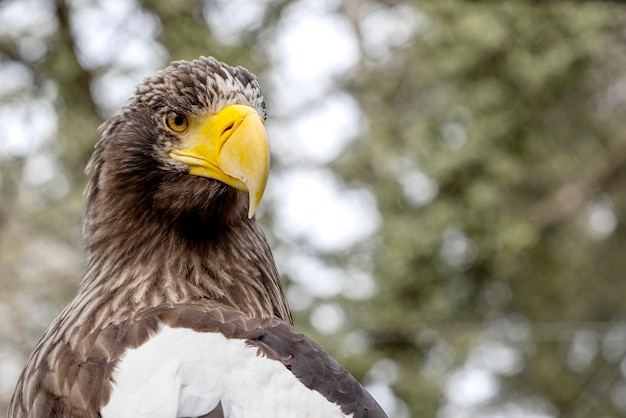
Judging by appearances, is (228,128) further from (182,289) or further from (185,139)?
(182,289)

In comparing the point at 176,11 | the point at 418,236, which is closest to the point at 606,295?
the point at 418,236

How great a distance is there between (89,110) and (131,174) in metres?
3.77

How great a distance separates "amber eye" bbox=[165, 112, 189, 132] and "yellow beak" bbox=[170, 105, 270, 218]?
17 mm

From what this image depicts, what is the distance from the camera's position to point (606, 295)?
31.1ft

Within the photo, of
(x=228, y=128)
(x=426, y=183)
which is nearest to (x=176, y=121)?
(x=228, y=128)

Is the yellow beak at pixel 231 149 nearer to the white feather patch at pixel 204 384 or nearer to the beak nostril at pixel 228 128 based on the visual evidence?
the beak nostril at pixel 228 128

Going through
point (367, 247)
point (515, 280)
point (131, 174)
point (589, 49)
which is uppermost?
point (589, 49)

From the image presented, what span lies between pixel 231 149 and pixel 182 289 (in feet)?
1.32

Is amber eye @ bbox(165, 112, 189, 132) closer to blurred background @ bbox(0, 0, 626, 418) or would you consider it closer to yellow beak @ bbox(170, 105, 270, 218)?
yellow beak @ bbox(170, 105, 270, 218)

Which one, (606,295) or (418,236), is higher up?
(606,295)

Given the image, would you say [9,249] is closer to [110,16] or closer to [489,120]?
[110,16]

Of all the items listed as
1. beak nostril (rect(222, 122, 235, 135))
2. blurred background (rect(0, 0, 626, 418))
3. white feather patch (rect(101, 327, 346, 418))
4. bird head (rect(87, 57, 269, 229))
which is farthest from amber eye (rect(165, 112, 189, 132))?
blurred background (rect(0, 0, 626, 418))

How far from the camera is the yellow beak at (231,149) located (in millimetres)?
2559

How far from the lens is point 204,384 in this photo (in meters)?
2.30
